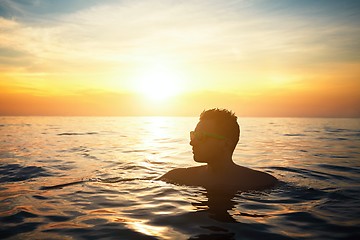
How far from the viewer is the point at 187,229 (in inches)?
154

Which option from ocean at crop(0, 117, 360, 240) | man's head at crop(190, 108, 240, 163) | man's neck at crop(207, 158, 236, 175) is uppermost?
man's head at crop(190, 108, 240, 163)

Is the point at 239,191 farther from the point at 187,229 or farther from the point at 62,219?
the point at 62,219

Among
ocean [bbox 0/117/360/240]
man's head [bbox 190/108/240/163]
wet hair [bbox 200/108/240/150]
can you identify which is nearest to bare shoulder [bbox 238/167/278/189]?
ocean [bbox 0/117/360/240]

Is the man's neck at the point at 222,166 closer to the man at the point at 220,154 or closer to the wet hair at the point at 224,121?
the man at the point at 220,154

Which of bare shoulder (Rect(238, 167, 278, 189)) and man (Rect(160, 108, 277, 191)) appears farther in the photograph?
bare shoulder (Rect(238, 167, 278, 189))

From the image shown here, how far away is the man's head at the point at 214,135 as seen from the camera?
6.15 meters

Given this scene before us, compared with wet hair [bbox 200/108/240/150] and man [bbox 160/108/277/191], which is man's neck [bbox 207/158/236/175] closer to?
Answer: man [bbox 160/108/277/191]

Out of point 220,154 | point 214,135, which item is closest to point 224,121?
point 214,135

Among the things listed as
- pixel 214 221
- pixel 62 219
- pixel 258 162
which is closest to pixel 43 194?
pixel 62 219

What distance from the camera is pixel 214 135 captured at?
6.18m

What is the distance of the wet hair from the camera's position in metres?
6.28

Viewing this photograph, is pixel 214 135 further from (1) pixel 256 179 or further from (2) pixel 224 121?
(1) pixel 256 179

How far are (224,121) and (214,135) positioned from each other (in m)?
0.44

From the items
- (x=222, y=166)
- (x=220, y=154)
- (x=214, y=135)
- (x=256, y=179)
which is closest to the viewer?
(x=214, y=135)
